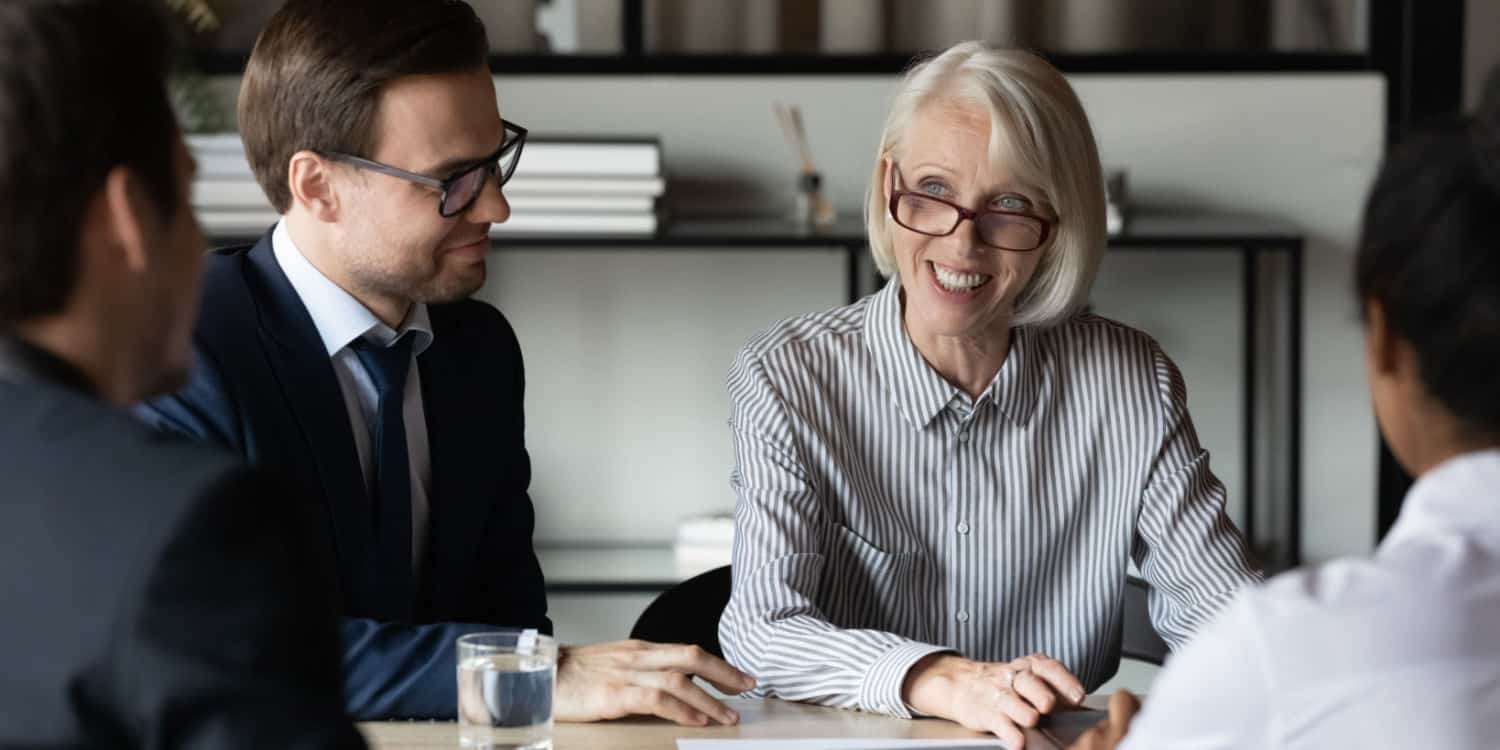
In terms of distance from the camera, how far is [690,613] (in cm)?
194

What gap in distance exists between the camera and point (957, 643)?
75.0 inches

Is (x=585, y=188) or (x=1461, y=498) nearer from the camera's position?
(x=1461, y=498)

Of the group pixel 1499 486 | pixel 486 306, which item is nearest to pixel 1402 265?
pixel 1499 486

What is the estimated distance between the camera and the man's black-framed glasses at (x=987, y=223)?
1.89 metres

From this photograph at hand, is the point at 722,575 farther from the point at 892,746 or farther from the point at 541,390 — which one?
the point at 541,390

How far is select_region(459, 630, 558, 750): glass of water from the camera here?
4.40 feet

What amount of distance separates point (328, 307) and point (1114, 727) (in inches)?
34.8

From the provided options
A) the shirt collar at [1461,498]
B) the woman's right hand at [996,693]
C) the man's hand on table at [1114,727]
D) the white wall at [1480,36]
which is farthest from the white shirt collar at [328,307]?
the white wall at [1480,36]

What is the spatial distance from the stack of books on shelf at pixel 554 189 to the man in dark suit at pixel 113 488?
2023 millimetres

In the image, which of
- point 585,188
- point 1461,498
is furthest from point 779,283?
point 1461,498

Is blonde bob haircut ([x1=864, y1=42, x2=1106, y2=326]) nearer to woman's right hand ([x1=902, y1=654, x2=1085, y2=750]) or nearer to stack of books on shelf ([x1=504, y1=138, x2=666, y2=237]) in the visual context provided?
woman's right hand ([x1=902, y1=654, x2=1085, y2=750])

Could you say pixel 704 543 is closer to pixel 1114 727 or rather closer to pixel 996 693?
pixel 996 693

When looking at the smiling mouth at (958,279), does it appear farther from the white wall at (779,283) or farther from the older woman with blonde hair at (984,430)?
the white wall at (779,283)

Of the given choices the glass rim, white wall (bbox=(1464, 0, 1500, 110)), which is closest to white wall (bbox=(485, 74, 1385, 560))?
white wall (bbox=(1464, 0, 1500, 110))
